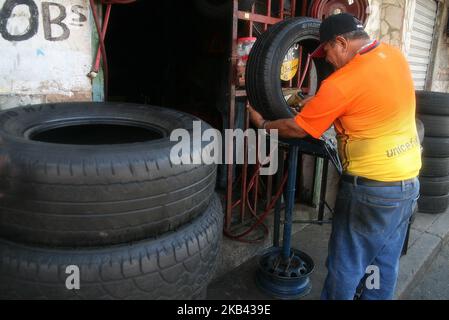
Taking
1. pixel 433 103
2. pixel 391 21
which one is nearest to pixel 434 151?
pixel 433 103

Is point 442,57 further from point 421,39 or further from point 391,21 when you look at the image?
point 391,21

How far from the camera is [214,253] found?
1927 mm

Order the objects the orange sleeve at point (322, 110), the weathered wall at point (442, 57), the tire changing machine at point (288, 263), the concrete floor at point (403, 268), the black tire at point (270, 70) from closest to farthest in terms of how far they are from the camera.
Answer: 1. the orange sleeve at point (322, 110)
2. the black tire at point (270, 70)
3. the tire changing machine at point (288, 263)
4. the concrete floor at point (403, 268)
5. the weathered wall at point (442, 57)

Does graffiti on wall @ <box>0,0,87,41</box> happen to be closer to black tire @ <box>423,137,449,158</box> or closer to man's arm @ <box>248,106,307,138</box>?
man's arm @ <box>248,106,307,138</box>

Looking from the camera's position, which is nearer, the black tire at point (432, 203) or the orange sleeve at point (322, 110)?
the orange sleeve at point (322, 110)

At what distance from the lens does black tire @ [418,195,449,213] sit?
438cm

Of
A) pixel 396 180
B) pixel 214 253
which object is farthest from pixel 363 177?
pixel 214 253

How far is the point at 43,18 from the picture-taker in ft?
6.72

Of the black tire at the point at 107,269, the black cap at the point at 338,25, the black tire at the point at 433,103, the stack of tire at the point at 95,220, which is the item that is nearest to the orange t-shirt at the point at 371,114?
the black cap at the point at 338,25

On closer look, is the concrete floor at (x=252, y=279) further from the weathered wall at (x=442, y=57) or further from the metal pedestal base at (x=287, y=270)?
the weathered wall at (x=442, y=57)

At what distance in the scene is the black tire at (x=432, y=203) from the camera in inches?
→ 173

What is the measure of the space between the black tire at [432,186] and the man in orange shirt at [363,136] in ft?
8.08

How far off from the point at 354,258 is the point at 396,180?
0.51m
